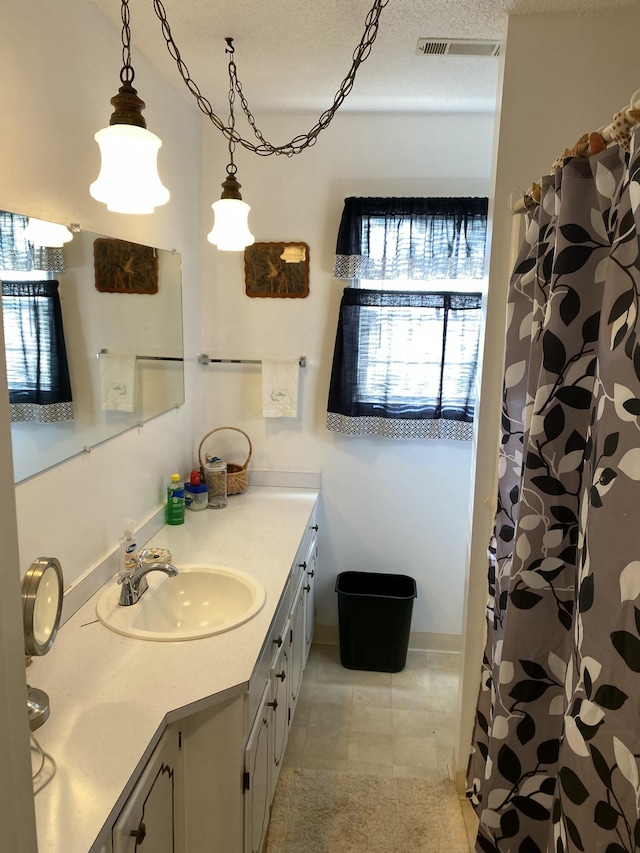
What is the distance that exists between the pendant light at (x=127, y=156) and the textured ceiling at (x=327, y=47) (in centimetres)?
60

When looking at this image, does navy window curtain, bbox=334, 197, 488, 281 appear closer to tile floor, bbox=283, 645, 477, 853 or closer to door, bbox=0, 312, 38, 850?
tile floor, bbox=283, 645, 477, 853

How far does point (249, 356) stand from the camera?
291 centimetres

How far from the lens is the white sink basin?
1.80 metres

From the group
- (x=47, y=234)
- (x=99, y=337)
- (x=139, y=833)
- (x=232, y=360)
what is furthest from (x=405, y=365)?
(x=139, y=833)

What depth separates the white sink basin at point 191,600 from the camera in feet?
5.89

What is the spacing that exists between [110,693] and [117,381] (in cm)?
97

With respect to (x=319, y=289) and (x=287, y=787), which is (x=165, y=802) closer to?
(x=287, y=787)

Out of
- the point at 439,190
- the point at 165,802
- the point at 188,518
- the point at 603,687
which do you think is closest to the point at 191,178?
the point at 439,190

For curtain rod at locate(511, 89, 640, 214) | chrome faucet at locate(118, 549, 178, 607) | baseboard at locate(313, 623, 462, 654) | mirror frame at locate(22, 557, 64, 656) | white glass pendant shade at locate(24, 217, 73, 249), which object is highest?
curtain rod at locate(511, 89, 640, 214)

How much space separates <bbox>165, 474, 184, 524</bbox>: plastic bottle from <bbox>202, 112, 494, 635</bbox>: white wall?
0.61 metres

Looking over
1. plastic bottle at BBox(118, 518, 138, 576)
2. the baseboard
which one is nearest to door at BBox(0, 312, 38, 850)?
plastic bottle at BBox(118, 518, 138, 576)

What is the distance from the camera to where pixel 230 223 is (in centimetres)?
198

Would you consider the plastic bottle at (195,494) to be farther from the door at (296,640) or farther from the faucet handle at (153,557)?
the faucet handle at (153,557)

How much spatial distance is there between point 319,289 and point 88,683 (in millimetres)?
1951
